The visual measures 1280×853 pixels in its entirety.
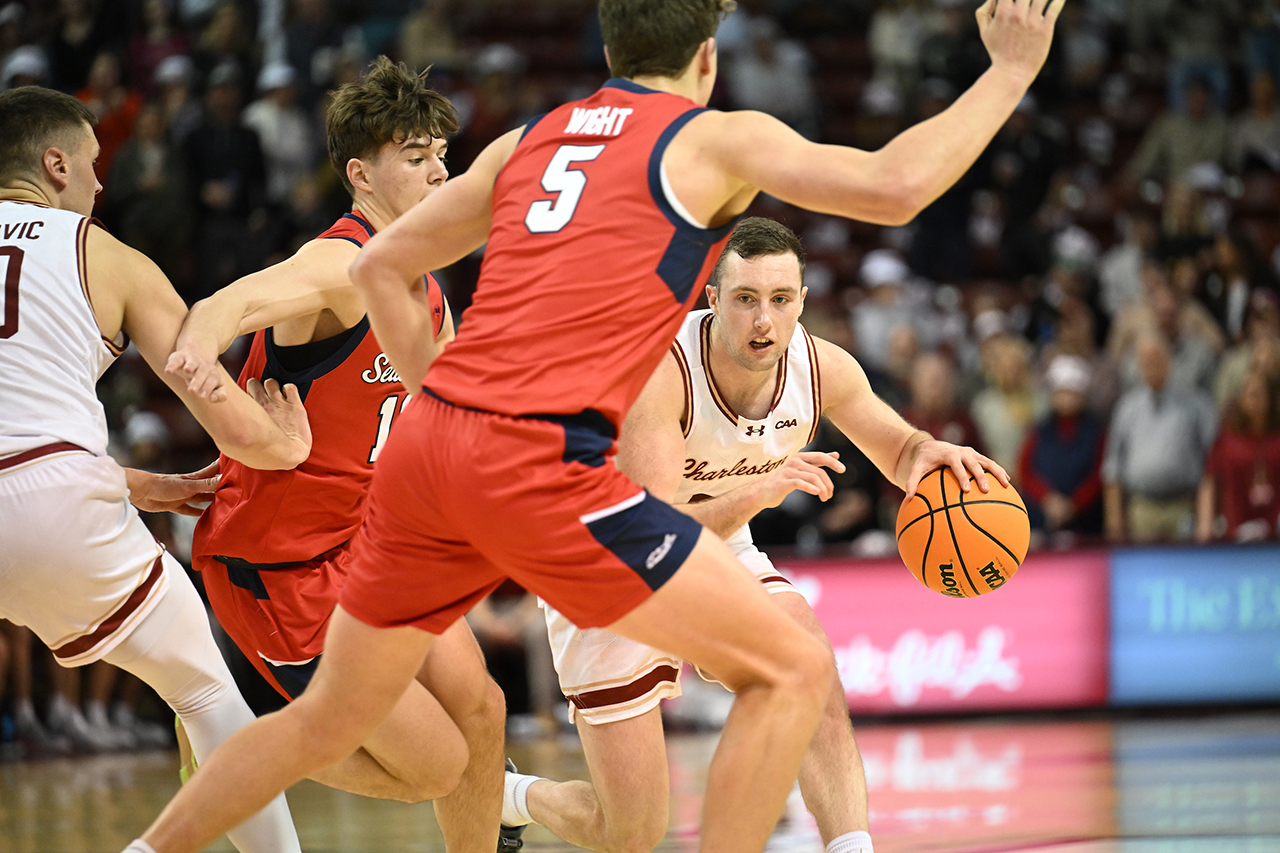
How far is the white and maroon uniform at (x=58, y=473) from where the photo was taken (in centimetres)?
385

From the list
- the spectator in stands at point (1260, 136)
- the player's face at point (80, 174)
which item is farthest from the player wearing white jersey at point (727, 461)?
the spectator in stands at point (1260, 136)

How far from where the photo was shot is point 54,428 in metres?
3.92

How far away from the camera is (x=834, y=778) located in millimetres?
4453

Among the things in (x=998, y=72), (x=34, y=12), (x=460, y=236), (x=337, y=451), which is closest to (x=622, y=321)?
(x=460, y=236)

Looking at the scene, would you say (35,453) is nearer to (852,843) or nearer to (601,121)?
(601,121)

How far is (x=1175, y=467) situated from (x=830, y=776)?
7.28 metres

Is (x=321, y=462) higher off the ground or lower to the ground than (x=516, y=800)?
higher

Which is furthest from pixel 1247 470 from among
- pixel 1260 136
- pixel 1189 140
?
pixel 1260 136

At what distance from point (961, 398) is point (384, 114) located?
8003 mm

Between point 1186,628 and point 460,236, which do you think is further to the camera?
point 1186,628

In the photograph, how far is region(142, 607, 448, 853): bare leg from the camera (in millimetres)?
3418

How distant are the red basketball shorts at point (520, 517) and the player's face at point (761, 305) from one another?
1477 mm

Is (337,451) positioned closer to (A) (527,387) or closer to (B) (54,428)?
(B) (54,428)

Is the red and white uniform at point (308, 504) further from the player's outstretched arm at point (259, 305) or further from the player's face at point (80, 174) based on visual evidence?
the player's face at point (80, 174)
